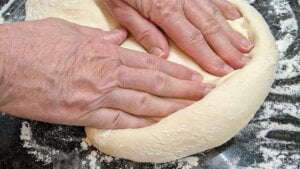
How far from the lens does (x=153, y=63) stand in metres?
1.05

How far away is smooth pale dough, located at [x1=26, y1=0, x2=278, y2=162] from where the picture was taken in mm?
1005

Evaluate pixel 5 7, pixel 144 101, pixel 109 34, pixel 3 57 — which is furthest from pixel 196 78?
pixel 5 7

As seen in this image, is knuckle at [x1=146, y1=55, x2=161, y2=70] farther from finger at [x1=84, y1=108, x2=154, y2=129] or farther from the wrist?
the wrist

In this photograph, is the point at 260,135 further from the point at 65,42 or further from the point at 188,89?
the point at 65,42

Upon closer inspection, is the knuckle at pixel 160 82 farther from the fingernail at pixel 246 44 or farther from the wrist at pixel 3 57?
the wrist at pixel 3 57

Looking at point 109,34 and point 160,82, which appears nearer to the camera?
point 160,82

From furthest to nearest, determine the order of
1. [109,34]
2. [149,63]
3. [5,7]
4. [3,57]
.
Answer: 1. [5,7]
2. [109,34]
3. [149,63]
4. [3,57]

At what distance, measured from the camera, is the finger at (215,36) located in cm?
108

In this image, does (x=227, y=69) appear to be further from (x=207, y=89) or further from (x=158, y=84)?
(x=158, y=84)

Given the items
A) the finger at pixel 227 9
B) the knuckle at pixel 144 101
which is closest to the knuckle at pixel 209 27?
the finger at pixel 227 9

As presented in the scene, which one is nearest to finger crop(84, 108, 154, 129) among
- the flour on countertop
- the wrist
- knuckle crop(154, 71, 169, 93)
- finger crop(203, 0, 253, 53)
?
knuckle crop(154, 71, 169, 93)

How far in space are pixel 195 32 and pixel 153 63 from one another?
0.46 ft

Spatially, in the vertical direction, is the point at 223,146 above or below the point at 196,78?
below

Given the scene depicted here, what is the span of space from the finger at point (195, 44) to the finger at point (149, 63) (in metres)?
0.06
